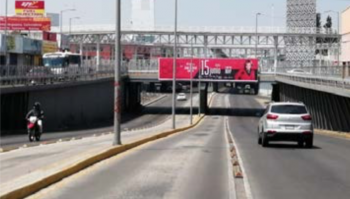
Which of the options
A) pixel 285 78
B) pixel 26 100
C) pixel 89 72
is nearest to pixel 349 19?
pixel 285 78

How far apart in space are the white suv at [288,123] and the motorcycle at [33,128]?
36.2ft

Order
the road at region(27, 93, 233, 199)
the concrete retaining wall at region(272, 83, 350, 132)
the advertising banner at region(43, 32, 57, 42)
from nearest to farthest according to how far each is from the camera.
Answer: the road at region(27, 93, 233, 199)
the concrete retaining wall at region(272, 83, 350, 132)
the advertising banner at region(43, 32, 57, 42)

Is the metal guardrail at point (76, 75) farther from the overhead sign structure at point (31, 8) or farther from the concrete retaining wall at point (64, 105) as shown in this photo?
the overhead sign structure at point (31, 8)

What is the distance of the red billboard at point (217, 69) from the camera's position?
94.2m

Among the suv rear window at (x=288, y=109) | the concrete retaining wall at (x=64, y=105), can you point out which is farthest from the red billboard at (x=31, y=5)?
the suv rear window at (x=288, y=109)

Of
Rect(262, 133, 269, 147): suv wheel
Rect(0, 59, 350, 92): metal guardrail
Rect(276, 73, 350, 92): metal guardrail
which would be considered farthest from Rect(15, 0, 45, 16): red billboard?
Rect(262, 133, 269, 147): suv wheel

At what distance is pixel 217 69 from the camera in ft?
313

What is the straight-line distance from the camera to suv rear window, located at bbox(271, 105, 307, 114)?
26875 millimetres

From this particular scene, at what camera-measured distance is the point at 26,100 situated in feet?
154

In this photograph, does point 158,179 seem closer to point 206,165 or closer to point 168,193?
point 168,193

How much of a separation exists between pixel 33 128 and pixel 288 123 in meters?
12.1

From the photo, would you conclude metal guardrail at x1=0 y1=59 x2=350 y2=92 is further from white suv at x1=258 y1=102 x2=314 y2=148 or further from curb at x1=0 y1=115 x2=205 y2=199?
curb at x1=0 y1=115 x2=205 y2=199

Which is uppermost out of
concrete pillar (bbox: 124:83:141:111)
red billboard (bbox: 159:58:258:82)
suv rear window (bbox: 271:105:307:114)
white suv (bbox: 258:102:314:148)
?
red billboard (bbox: 159:58:258:82)

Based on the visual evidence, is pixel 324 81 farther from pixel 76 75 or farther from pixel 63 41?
pixel 63 41
